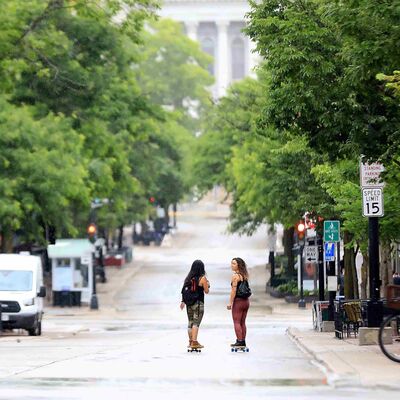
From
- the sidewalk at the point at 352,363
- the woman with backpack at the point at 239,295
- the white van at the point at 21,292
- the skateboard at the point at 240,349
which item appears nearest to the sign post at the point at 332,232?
the sidewalk at the point at 352,363

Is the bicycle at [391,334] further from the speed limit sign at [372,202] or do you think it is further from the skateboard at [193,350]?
the skateboard at [193,350]

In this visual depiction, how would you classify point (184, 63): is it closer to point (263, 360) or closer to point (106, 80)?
point (106, 80)

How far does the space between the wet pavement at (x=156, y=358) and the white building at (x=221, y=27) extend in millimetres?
123489

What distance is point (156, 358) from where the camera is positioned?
2356 cm

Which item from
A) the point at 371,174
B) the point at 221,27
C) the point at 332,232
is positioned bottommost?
the point at 332,232

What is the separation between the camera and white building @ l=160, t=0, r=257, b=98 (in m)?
186

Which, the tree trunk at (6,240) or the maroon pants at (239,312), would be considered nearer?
the maroon pants at (239,312)

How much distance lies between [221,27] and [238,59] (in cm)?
541

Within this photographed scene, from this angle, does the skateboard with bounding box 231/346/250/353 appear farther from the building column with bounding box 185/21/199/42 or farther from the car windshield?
the building column with bounding box 185/21/199/42

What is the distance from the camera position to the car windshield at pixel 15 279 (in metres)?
36.7

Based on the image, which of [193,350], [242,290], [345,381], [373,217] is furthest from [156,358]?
[345,381]

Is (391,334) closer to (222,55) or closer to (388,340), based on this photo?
(388,340)

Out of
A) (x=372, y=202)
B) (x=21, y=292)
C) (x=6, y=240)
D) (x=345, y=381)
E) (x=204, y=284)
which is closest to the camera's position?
(x=345, y=381)

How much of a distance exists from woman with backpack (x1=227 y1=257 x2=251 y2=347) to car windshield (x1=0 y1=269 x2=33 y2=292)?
11530 millimetres
